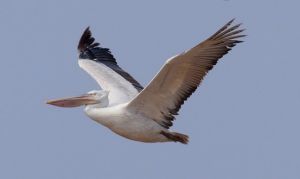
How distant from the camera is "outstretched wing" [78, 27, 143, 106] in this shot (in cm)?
1353

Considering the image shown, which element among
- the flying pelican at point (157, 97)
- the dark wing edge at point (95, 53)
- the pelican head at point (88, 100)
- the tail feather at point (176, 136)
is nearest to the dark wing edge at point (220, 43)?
the flying pelican at point (157, 97)

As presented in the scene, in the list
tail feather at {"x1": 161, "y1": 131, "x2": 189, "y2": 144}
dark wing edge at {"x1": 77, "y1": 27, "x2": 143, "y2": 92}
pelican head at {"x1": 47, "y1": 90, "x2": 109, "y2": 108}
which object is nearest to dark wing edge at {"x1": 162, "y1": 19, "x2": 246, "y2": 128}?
tail feather at {"x1": 161, "y1": 131, "x2": 189, "y2": 144}

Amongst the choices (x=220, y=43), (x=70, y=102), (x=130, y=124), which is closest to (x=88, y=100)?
(x=70, y=102)

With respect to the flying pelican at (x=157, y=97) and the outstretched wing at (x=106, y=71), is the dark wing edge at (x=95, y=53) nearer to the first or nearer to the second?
the outstretched wing at (x=106, y=71)

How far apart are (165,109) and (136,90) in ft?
5.50

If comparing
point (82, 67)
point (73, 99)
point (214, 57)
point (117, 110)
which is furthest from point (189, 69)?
point (82, 67)

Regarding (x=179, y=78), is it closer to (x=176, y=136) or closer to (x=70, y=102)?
(x=176, y=136)

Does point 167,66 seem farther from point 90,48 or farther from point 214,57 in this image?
point 90,48

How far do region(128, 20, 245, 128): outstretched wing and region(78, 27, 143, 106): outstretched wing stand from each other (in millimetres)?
980

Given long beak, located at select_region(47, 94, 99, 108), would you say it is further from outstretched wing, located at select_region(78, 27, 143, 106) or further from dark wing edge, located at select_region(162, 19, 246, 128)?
dark wing edge, located at select_region(162, 19, 246, 128)

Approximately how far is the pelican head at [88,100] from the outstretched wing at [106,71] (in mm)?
152

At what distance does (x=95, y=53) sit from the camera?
52.1 feet

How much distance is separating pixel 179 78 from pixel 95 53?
4.33 meters

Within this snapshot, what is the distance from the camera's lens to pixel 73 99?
13266 millimetres
